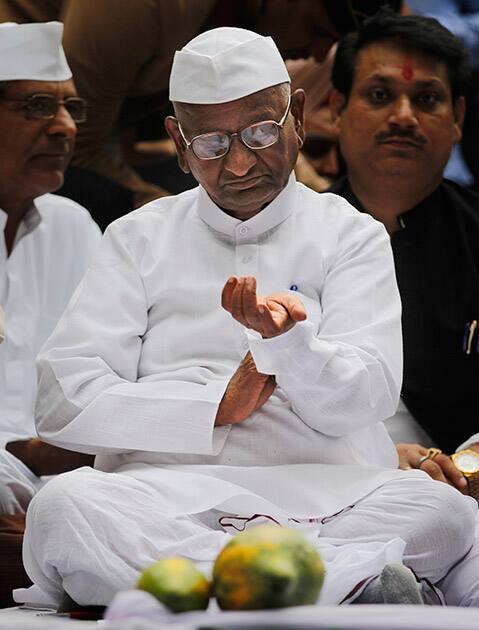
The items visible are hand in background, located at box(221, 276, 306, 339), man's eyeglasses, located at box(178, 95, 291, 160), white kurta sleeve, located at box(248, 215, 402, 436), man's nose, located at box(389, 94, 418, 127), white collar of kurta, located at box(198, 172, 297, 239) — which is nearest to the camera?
hand in background, located at box(221, 276, 306, 339)

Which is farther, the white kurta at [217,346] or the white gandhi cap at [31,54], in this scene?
the white gandhi cap at [31,54]

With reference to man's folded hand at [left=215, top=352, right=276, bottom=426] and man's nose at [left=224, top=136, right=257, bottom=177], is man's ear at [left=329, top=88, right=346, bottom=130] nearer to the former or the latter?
man's nose at [left=224, top=136, right=257, bottom=177]

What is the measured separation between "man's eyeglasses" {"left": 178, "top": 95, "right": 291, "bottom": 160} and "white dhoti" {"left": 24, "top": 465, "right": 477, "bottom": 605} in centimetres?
83

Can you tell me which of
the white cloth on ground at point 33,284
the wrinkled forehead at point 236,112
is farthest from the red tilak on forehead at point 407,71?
the white cloth on ground at point 33,284

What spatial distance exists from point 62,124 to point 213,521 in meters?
1.93

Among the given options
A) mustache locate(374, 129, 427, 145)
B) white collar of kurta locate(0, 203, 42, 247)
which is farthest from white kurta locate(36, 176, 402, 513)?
white collar of kurta locate(0, 203, 42, 247)

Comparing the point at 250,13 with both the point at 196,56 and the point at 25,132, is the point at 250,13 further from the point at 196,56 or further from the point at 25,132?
the point at 196,56

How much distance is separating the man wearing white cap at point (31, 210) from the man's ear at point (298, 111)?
127cm

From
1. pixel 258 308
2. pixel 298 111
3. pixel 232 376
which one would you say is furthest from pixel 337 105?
pixel 258 308

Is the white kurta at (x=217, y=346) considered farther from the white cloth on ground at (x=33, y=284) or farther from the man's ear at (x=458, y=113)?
the man's ear at (x=458, y=113)

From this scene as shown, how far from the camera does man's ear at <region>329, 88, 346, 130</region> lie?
486 cm

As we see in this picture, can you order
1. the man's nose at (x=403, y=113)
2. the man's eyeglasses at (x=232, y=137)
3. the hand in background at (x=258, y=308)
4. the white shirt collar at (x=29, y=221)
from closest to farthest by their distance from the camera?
1. the hand in background at (x=258, y=308)
2. the man's eyeglasses at (x=232, y=137)
3. the man's nose at (x=403, y=113)
4. the white shirt collar at (x=29, y=221)

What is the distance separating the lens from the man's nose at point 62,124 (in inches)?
185

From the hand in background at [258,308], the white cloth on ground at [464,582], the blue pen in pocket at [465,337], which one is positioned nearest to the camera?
the hand in background at [258,308]
